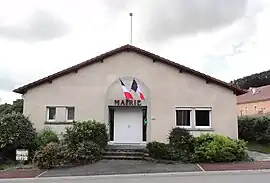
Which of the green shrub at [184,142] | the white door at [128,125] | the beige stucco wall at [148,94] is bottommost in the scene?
the green shrub at [184,142]

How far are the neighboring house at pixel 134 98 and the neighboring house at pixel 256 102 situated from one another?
97.7 feet

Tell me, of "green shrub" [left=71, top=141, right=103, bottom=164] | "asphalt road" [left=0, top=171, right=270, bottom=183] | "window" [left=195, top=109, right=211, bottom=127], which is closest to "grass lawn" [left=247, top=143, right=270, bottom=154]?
"window" [left=195, top=109, right=211, bottom=127]

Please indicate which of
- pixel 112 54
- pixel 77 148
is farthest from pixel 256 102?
pixel 77 148

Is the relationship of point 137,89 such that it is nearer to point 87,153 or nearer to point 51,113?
point 51,113

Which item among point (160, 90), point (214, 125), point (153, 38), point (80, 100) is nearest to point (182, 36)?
point (153, 38)

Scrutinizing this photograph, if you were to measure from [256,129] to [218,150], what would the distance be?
32.9 feet

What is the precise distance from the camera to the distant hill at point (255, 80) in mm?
76188

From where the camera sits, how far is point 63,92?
21969 millimetres

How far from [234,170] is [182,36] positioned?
402 inches

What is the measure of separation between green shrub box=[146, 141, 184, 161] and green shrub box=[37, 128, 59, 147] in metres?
5.96

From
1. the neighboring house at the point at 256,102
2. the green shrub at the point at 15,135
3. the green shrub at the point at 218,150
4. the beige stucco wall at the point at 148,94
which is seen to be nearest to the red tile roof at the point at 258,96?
the neighboring house at the point at 256,102

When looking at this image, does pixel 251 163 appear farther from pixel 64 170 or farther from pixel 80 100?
pixel 80 100

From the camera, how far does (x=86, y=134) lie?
18.7 metres

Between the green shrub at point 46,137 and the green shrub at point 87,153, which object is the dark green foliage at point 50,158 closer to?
the green shrub at point 87,153
